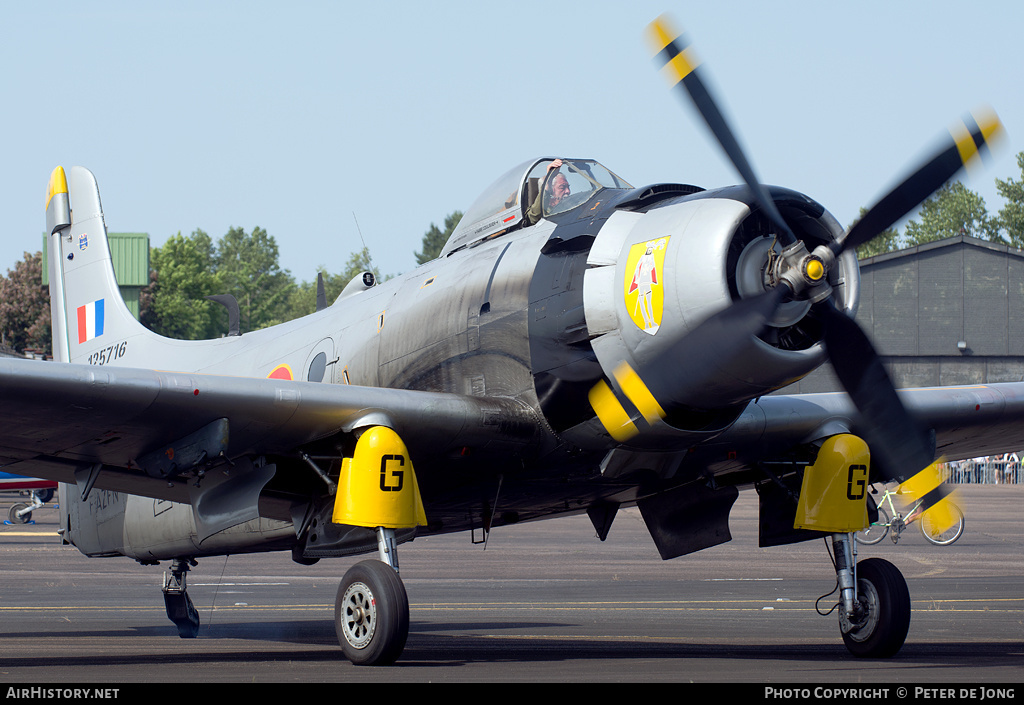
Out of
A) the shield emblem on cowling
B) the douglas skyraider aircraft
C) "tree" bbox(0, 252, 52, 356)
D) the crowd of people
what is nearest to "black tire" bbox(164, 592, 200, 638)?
the douglas skyraider aircraft

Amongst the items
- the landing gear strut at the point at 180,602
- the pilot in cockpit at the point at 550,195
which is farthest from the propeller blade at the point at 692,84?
the landing gear strut at the point at 180,602

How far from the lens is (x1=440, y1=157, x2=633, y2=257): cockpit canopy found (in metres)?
10.6

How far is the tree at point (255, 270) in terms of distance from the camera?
16800cm

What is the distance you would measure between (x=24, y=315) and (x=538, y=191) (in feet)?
284

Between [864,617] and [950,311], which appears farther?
[950,311]

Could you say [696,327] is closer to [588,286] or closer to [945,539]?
[588,286]

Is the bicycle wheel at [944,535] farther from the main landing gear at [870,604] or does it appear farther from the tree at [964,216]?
the tree at [964,216]

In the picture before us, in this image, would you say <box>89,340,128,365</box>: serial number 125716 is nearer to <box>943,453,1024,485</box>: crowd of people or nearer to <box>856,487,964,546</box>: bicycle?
<box>856,487,964,546</box>: bicycle

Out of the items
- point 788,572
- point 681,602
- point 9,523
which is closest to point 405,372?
point 681,602

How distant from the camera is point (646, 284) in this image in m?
9.12

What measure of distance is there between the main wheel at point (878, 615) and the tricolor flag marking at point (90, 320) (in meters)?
10.7

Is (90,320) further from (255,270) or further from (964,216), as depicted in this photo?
(255,270)

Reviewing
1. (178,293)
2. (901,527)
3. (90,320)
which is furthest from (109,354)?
(178,293)

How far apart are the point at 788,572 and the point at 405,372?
12839 millimetres
